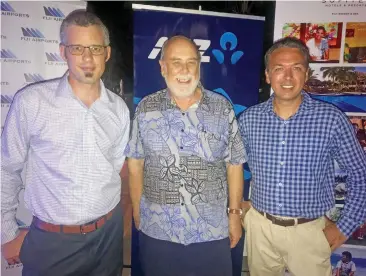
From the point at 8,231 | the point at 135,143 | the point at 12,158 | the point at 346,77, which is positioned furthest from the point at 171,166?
the point at 346,77

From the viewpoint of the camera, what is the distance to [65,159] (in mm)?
1973

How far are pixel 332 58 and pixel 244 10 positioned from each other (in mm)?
874

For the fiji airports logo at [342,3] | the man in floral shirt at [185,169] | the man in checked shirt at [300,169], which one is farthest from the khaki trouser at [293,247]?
the fiji airports logo at [342,3]

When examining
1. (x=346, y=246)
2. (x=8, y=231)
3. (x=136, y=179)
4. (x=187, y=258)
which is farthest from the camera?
(x=346, y=246)

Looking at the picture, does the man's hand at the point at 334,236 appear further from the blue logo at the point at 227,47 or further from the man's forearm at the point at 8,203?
the man's forearm at the point at 8,203

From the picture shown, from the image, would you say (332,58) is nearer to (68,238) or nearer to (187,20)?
(187,20)

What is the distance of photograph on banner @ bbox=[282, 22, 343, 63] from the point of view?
105 inches

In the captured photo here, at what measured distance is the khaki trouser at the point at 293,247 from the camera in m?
2.16

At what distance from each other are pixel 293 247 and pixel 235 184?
574mm

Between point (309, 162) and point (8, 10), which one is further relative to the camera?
point (8, 10)

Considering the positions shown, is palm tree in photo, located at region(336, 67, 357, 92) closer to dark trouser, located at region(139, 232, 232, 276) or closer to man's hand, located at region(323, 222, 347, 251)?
man's hand, located at region(323, 222, 347, 251)

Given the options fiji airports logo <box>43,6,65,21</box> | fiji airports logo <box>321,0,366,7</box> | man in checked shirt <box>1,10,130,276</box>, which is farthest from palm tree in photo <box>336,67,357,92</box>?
fiji airports logo <box>43,6,65,21</box>

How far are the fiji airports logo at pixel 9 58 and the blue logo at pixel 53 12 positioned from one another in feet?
1.38

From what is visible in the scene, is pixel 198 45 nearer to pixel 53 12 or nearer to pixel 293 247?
pixel 53 12
